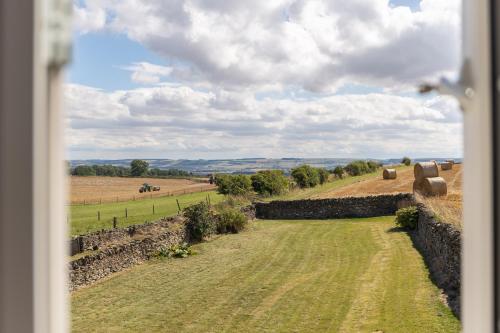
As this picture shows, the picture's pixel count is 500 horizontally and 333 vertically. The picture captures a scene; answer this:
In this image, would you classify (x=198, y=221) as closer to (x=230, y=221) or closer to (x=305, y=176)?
(x=230, y=221)

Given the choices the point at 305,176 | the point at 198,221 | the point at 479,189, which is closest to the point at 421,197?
the point at 198,221

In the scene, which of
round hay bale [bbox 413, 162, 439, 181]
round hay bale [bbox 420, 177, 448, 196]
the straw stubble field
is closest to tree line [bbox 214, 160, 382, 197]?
the straw stubble field

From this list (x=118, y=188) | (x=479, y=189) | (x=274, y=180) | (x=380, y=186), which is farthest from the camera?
(x=274, y=180)

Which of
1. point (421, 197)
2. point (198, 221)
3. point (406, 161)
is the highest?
point (406, 161)

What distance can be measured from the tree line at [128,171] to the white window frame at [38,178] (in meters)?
8.07

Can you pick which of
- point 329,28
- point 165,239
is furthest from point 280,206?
point 329,28

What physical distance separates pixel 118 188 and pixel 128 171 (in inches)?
22.1

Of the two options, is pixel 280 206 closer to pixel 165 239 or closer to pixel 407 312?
pixel 165 239

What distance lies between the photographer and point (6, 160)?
498mm

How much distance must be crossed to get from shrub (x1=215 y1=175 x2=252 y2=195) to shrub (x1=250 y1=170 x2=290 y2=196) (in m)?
0.27

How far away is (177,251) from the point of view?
7684 millimetres

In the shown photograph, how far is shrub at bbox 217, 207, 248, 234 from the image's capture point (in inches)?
375

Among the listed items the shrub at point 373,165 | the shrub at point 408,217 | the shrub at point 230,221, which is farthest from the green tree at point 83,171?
the shrub at point 373,165

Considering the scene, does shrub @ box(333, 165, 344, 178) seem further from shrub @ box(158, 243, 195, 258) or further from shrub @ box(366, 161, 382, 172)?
shrub @ box(158, 243, 195, 258)
